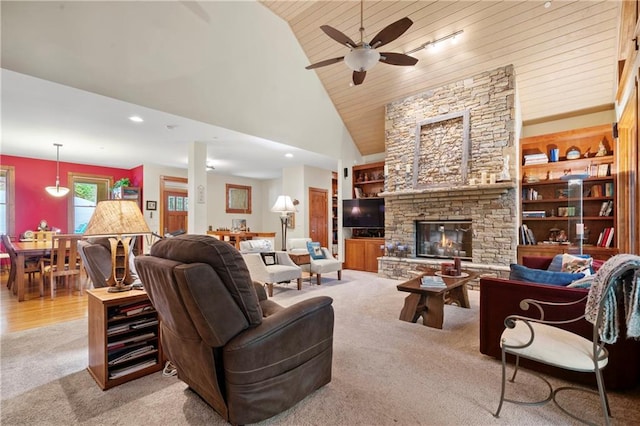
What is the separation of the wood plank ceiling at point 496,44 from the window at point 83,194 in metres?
6.11

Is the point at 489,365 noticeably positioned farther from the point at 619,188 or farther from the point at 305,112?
the point at 305,112

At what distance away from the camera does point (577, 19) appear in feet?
12.9

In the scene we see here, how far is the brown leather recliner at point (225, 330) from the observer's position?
1479 mm

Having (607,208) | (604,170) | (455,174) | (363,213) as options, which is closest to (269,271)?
(363,213)

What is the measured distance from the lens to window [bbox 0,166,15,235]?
20.7ft

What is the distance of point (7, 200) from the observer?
249 inches

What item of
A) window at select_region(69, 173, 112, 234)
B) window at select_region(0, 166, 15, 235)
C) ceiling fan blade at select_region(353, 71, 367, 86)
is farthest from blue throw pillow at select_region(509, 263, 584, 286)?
window at select_region(0, 166, 15, 235)

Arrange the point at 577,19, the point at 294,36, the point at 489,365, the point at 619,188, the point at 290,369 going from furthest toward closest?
the point at 294,36
the point at 619,188
the point at 577,19
the point at 489,365
the point at 290,369

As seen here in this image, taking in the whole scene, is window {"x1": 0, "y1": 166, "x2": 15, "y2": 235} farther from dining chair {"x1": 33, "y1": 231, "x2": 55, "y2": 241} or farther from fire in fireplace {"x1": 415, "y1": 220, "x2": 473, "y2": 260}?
fire in fireplace {"x1": 415, "y1": 220, "x2": 473, "y2": 260}

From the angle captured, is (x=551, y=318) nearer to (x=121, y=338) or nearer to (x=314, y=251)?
(x=121, y=338)

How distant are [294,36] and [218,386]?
5.61 metres

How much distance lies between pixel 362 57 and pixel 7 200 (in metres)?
7.87

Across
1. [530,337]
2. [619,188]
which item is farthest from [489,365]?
[619,188]

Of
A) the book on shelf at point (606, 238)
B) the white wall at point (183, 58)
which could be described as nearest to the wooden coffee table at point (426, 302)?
the book on shelf at point (606, 238)
